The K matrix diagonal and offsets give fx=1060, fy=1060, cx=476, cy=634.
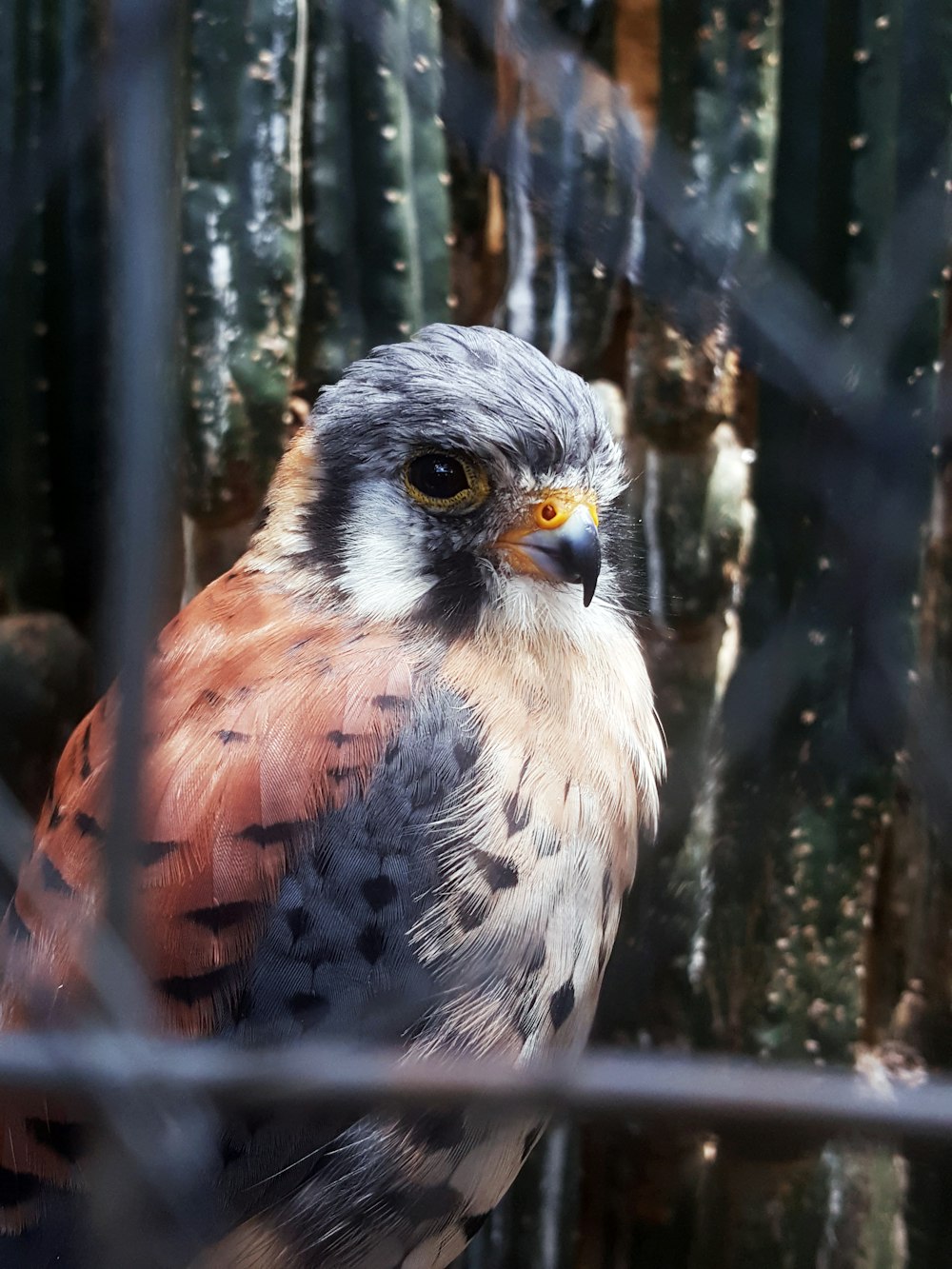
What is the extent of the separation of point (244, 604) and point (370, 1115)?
0.58 meters

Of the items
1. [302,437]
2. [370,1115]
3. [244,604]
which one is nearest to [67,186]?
[302,437]

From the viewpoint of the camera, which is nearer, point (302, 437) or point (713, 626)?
point (302, 437)

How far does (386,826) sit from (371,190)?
114 centimetres

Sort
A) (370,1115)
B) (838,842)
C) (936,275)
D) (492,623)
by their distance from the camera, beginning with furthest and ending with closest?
(838,842), (936,275), (492,623), (370,1115)

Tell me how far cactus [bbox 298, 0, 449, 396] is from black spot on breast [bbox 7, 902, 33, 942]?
3.32ft

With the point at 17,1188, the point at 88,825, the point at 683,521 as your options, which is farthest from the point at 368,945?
the point at 683,521

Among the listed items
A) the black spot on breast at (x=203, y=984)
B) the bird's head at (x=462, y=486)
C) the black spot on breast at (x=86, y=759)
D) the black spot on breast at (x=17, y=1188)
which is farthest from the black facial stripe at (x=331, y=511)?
the black spot on breast at (x=17, y=1188)

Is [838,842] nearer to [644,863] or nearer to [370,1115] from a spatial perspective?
[644,863]

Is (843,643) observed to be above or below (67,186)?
below

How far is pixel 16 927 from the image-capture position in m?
1.13

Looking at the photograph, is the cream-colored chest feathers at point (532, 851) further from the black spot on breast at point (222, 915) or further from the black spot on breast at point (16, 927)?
the black spot on breast at point (16, 927)

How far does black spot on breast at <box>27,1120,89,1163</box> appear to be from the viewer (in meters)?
1.03

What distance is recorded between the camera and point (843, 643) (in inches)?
61.5

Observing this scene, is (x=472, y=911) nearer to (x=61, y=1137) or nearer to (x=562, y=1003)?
(x=562, y=1003)
